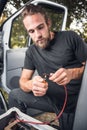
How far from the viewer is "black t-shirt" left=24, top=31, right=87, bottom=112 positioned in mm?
2521

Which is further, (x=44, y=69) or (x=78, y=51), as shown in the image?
(x=44, y=69)

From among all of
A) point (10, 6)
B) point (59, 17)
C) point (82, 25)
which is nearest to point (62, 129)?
point (59, 17)

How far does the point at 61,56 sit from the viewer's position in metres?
2.59

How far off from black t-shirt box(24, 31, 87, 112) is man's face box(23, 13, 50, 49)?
12 centimetres

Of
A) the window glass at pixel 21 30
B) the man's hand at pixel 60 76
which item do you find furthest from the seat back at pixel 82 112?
the window glass at pixel 21 30

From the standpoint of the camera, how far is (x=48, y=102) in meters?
2.67

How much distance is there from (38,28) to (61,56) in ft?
0.98

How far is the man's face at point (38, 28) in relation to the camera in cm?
250

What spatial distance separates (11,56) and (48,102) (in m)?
1.49

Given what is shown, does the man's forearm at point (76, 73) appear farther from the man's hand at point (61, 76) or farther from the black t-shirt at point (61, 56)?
the black t-shirt at point (61, 56)

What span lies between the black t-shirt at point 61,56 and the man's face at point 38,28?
0.12 m

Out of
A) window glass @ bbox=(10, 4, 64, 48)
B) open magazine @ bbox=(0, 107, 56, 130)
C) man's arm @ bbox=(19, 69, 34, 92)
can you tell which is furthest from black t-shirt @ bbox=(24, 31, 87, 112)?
window glass @ bbox=(10, 4, 64, 48)

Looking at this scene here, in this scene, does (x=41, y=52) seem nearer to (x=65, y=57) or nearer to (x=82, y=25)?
(x=65, y=57)

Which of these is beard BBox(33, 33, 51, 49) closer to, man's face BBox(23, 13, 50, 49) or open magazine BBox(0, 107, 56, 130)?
man's face BBox(23, 13, 50, 49)
